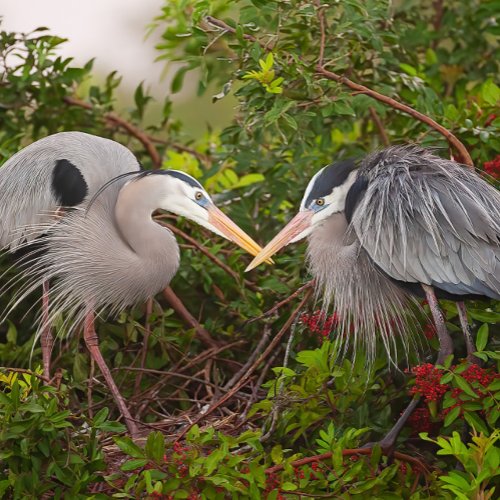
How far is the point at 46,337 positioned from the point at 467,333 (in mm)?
1512

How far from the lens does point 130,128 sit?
4.86m

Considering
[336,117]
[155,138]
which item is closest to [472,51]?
[336,117]

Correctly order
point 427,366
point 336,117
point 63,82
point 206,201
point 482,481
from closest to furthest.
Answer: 1. point 482,481
2. point 427,366
3. point 206,201
4. point 336,117
5. point 63,82

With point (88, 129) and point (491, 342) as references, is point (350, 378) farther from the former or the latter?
point (88, 129)

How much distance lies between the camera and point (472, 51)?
4918mm

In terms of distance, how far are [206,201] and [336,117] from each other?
63 cm

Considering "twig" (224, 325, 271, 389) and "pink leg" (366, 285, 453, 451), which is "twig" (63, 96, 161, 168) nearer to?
"twig" (224, 325, 271, 389)

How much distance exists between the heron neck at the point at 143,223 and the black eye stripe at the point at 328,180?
0.55 meters

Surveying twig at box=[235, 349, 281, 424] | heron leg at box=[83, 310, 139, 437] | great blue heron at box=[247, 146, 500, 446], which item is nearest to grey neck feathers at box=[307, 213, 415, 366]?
great blue heron at box=[247, 146, 500, 446]

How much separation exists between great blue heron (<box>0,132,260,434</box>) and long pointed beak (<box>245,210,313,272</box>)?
0.17 m

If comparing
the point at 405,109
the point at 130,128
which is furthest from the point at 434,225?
the point at 130,128

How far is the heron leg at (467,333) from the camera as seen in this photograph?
3352mm

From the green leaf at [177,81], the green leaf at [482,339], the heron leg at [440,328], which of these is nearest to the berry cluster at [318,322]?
the heron leg at [440,328]

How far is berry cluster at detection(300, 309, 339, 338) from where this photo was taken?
3.59m
